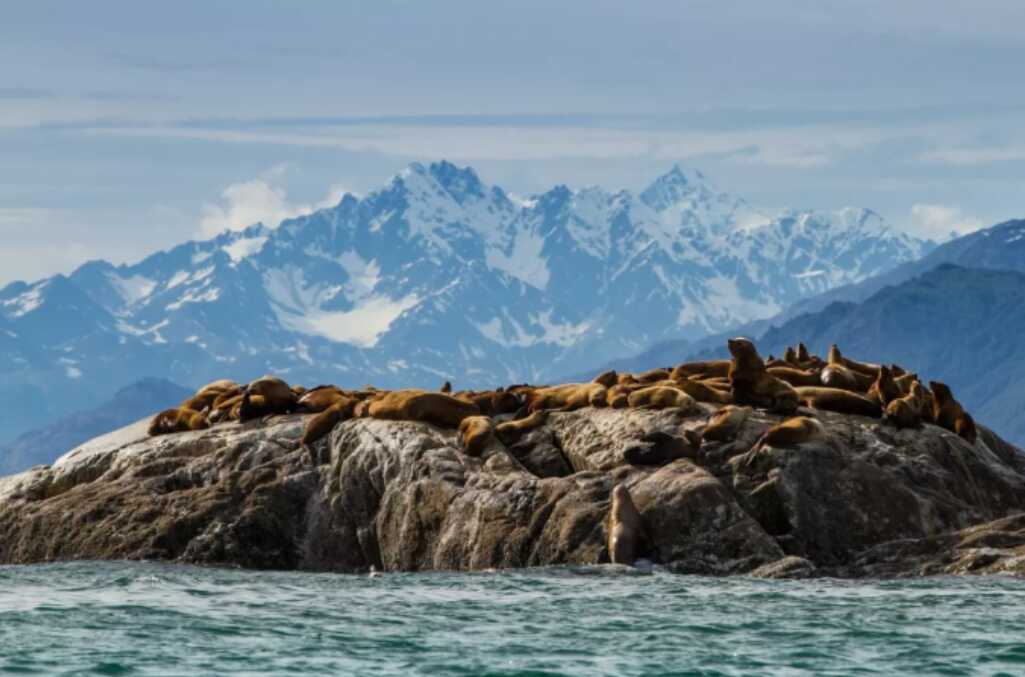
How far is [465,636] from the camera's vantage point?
25.9 m

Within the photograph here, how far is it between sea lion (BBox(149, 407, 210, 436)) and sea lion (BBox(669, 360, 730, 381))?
1083cm

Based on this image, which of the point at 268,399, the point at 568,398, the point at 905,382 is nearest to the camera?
the point at 568,398

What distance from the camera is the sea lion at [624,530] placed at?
31828 mm

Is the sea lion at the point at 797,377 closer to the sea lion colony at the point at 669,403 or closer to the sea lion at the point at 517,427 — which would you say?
the sea lion colony at the point at 669,403

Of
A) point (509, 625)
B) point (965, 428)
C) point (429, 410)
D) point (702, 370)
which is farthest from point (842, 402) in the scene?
point (509, 625)

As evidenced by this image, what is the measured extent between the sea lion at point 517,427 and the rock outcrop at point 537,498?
15cm

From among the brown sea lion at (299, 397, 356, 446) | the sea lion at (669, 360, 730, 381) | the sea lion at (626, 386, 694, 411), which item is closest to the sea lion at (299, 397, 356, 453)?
the brown sea lion at (299, 397, 356, 446)

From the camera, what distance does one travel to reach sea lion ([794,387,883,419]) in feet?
119

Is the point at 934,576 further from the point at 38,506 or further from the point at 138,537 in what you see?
the point at 38,506

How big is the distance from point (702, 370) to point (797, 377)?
268 centimetres

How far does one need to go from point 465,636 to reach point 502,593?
3.87 meters

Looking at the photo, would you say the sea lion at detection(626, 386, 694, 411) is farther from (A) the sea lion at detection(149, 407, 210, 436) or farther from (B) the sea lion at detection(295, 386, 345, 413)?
(A) the sea lion at detection(149, 407, 210, 436)

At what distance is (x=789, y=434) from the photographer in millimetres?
33594

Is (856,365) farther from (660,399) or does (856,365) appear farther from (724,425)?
(724,425)
